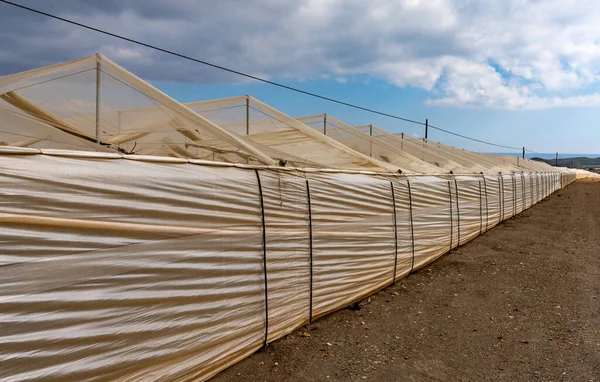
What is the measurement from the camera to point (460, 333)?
497 cm

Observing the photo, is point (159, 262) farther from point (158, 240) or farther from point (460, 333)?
point (460, 333)

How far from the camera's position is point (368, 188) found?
6289mm

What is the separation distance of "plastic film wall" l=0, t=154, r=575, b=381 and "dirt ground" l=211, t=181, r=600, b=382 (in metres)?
0.38

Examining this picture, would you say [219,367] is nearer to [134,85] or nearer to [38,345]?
[38,345]

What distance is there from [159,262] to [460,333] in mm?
3525

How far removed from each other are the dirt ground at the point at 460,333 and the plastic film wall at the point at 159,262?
38cm

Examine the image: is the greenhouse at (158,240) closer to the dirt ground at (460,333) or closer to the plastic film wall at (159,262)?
the plastic film wall at (159,262)

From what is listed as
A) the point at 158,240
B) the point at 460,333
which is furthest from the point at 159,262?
the point at 460,333

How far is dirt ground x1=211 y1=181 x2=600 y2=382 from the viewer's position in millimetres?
3996

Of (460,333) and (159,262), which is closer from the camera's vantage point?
(159,262)

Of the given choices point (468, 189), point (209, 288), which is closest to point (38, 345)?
point (209, 288)

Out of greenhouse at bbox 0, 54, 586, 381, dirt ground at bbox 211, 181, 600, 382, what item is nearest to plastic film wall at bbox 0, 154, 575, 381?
greenhouse at bbox 0, 54, 586, 381

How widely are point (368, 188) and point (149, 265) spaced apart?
3.79m

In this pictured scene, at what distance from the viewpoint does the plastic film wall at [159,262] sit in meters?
2.54
